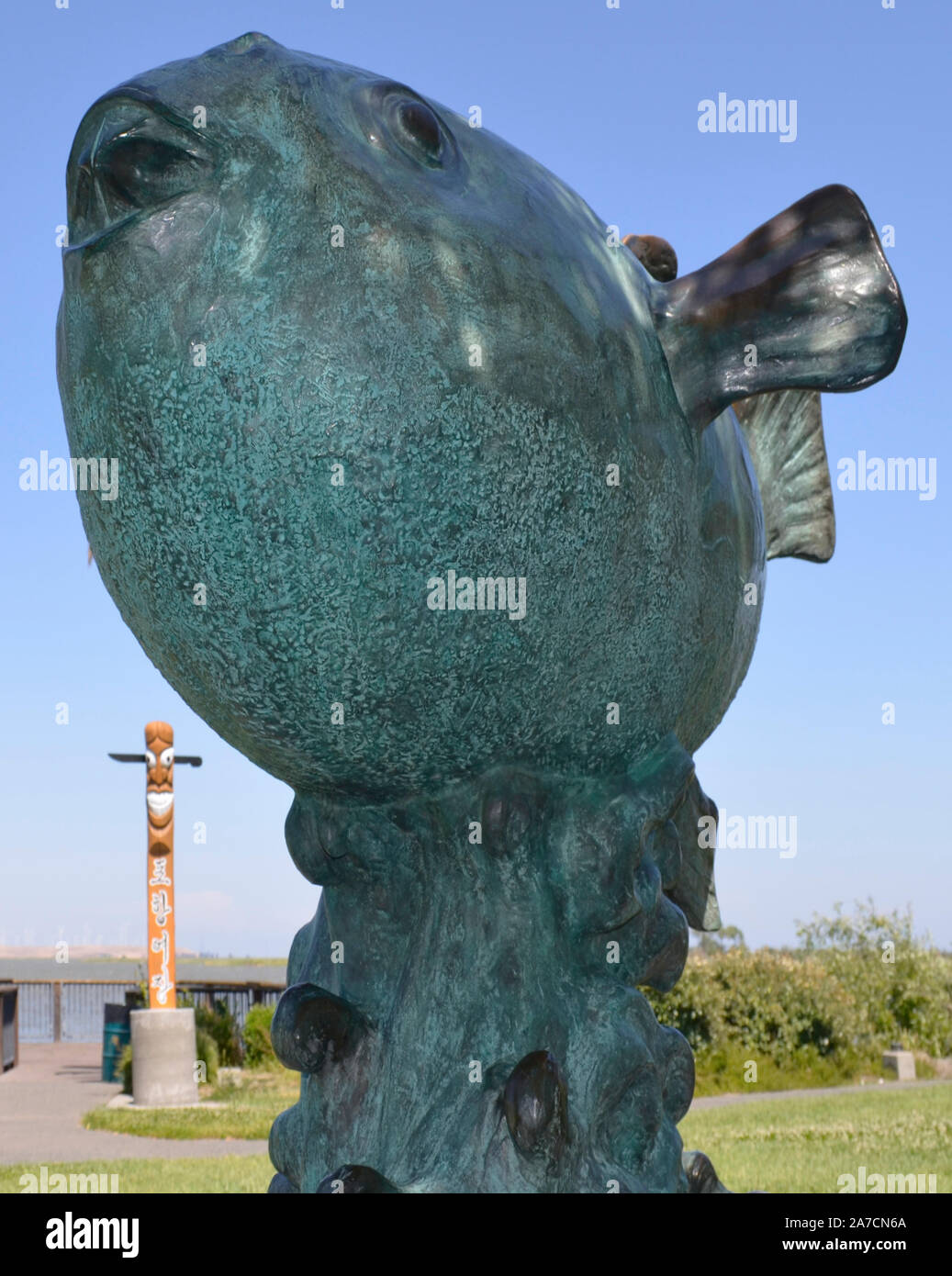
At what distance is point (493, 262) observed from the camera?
2383 millimetres

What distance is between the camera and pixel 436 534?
2.30 m

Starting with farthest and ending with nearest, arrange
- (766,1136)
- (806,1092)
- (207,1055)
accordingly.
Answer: (207,1055)
(806,1092)
(766,1136)

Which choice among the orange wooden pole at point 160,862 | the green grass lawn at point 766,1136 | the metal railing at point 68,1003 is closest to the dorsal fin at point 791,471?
the green grass lawn at point 766,1136

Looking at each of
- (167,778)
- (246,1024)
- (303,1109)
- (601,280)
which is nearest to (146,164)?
(601,280)

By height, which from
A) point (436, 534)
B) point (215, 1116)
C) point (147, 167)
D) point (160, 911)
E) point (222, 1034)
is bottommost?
point (222, 1034)

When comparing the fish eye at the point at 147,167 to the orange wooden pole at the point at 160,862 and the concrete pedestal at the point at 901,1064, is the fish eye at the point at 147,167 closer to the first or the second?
the orange wooden pole at the point at 160,862

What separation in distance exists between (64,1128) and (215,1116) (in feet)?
4.63

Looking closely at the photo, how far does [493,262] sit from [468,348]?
20cm

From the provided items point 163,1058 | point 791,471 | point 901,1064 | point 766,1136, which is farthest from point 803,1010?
point 791,471

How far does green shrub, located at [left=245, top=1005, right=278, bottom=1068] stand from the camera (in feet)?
54.2

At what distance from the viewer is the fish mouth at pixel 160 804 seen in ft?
51.1

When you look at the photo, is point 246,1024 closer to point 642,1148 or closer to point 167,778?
point 167,778

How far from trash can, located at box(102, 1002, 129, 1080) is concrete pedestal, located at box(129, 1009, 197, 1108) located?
2.86 metres

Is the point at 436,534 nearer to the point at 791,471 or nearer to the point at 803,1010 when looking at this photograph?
the point at 791,471
